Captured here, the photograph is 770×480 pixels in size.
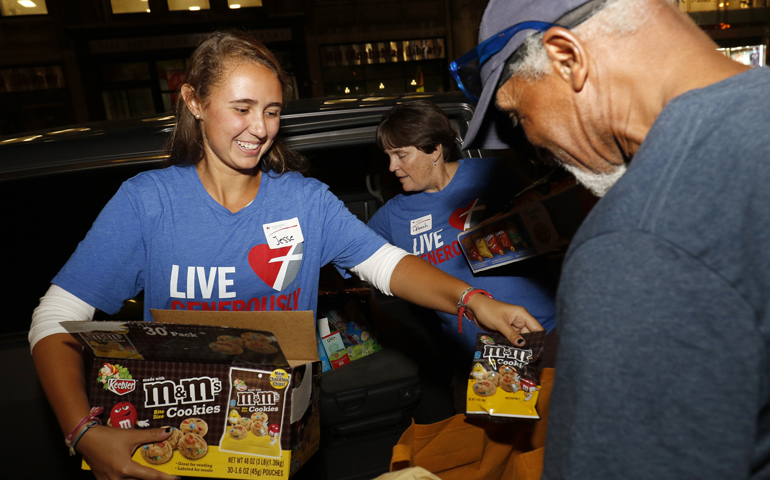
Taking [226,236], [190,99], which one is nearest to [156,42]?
[190,99]

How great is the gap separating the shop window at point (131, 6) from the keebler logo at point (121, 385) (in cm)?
1229

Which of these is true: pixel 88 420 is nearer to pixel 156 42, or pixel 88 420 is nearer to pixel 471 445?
pixel 471 445

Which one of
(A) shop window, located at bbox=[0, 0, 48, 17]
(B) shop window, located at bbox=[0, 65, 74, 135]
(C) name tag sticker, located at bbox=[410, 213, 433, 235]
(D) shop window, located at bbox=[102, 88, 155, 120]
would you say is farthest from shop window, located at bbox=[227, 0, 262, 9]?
(C) name tag sticker, located at bbox=[410, 213, 433, 235]

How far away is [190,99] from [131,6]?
1186 centimetres

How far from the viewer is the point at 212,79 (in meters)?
1.45

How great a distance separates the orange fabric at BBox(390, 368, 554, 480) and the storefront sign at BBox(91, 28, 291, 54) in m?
11.1

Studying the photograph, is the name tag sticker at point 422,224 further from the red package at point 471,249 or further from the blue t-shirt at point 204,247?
the blue t-shirt at point 204,247

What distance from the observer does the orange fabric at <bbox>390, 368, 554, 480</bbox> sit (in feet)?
4.54

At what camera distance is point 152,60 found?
36.4ft

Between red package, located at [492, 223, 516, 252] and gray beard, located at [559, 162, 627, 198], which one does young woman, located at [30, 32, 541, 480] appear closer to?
red package, located at [492, 223, 516, 252]

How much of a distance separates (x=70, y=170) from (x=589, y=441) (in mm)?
1750

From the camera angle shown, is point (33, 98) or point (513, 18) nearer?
point (513, 18)

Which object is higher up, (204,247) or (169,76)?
(169,76)

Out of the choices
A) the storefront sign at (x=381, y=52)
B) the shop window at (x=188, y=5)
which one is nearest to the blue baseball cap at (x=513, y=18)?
the storefront sign at (x=381, y=52)
